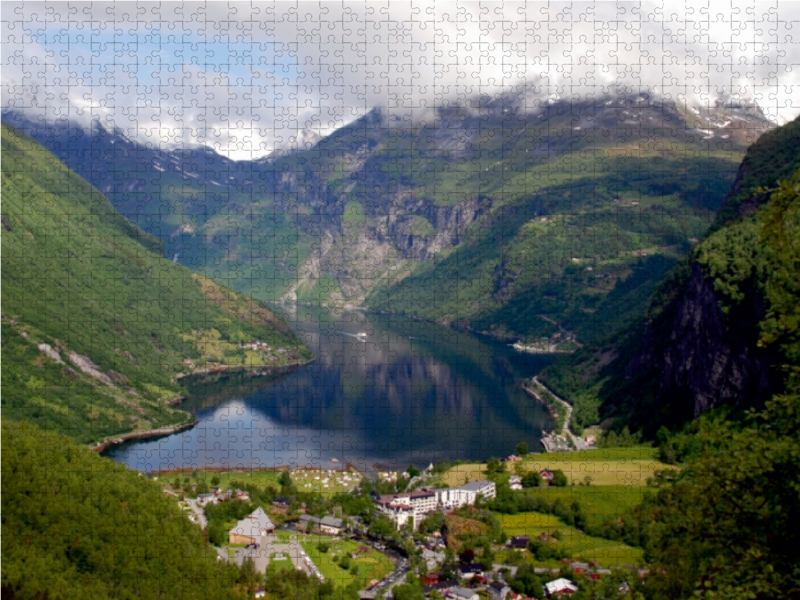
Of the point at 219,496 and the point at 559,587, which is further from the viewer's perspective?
the point at 219,496

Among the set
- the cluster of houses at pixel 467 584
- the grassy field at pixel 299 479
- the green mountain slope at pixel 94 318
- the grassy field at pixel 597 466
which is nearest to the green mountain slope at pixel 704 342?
the grassy field at pixel 597 466

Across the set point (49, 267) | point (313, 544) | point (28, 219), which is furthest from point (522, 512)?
point (28, 219)

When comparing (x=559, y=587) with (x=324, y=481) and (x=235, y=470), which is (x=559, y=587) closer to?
(x=324, y=481)

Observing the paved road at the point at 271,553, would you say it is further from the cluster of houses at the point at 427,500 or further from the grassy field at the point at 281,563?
the cluster of houses at the point at 427,500

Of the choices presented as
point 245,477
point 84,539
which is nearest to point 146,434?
point 245,477

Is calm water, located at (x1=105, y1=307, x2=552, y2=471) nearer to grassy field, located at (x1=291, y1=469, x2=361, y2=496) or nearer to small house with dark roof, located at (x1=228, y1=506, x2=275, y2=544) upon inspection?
grassy field, located at (x1=291, y1=469, x2=361, y2=496)

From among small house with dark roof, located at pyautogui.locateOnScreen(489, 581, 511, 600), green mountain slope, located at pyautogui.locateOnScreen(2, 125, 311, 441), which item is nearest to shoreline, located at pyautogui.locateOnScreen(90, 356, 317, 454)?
green mountain slope, located at pyautogui.locateOnScreen(2, 125, 311, 441)
